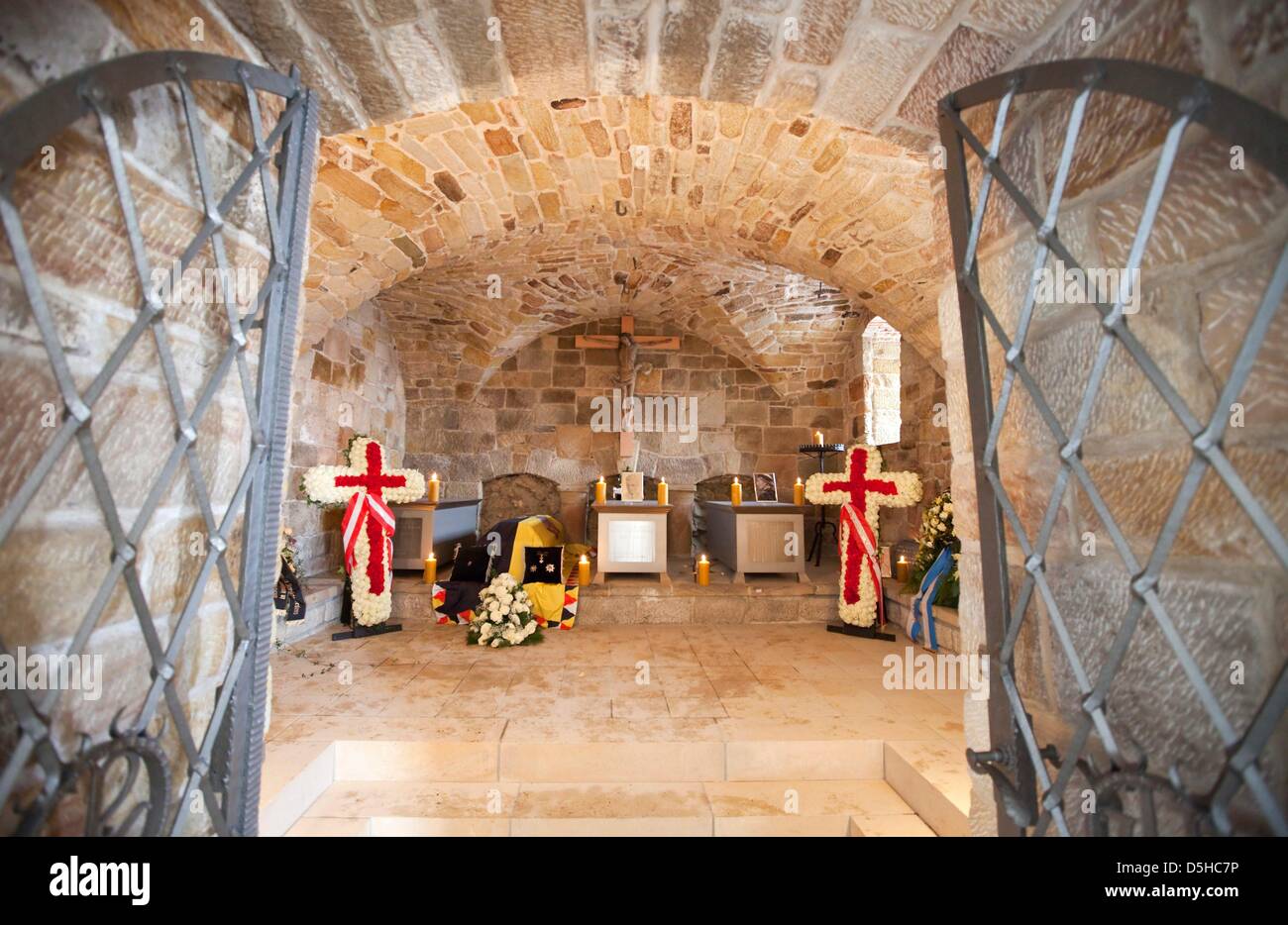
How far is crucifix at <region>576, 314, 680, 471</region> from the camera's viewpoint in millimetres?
7309

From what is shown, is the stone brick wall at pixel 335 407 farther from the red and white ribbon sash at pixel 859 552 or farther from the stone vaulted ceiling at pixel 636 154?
the red and white ribbon sash at pixel 859 552

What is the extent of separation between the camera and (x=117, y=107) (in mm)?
914

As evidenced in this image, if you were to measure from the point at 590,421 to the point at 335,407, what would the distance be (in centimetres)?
317

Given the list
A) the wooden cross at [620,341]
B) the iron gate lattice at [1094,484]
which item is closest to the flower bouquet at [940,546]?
the iron gate lattice at [1094,484]

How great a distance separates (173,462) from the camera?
91 cm

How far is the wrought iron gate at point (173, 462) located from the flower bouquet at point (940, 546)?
14.4 feet

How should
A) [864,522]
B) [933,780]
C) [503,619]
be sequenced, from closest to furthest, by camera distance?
[933,780]
[503,619]
[864,522]

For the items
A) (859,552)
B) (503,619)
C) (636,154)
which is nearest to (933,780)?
(859,552)

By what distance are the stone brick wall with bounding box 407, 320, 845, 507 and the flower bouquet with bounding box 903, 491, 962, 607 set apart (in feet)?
9.41

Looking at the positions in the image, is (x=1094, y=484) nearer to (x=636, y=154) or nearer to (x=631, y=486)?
(x=636, y=154)

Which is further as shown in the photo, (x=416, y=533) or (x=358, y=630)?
(x=416, y=533)

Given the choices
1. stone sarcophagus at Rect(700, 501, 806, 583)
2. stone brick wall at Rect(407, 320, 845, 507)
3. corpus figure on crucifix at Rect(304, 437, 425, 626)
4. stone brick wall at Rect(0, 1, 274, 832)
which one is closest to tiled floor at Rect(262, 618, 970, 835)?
corpus figure on crucifix at Rect(304, 437, 425, 626)
